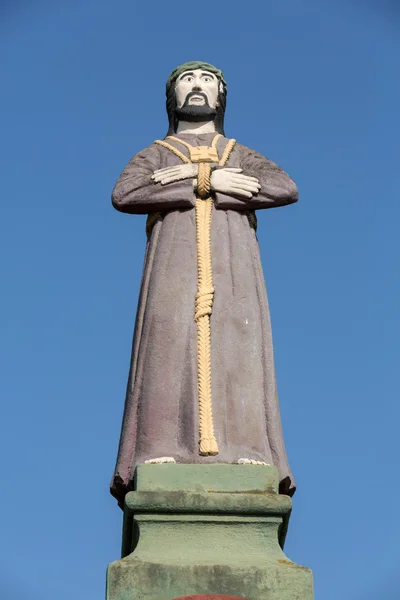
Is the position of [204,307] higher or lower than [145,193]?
lower

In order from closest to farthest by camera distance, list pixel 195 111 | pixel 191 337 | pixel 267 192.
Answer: pixel 191 337
pixel 267 192
pixel 195 111

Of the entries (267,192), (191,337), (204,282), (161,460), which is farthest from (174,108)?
(161,460)

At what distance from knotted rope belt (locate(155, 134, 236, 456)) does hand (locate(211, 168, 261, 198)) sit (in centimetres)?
7

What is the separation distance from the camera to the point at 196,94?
11.5m

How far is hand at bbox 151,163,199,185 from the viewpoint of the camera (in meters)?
10.5

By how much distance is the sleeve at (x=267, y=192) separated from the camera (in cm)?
1053

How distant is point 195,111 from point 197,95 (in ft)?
0.64

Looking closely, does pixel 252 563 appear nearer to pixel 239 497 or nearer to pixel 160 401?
pixel 239 497

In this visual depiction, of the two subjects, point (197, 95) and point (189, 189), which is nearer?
point (189, 189)

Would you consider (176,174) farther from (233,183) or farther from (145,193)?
(233,183)

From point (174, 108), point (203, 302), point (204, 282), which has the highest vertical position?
point (174, 108)

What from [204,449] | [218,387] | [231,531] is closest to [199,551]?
[231,531]

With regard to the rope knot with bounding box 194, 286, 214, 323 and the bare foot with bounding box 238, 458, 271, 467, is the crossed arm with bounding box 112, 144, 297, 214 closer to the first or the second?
the rope knot with bounding box 194, 286, 214, 323

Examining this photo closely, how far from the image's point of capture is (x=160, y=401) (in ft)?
31.7
